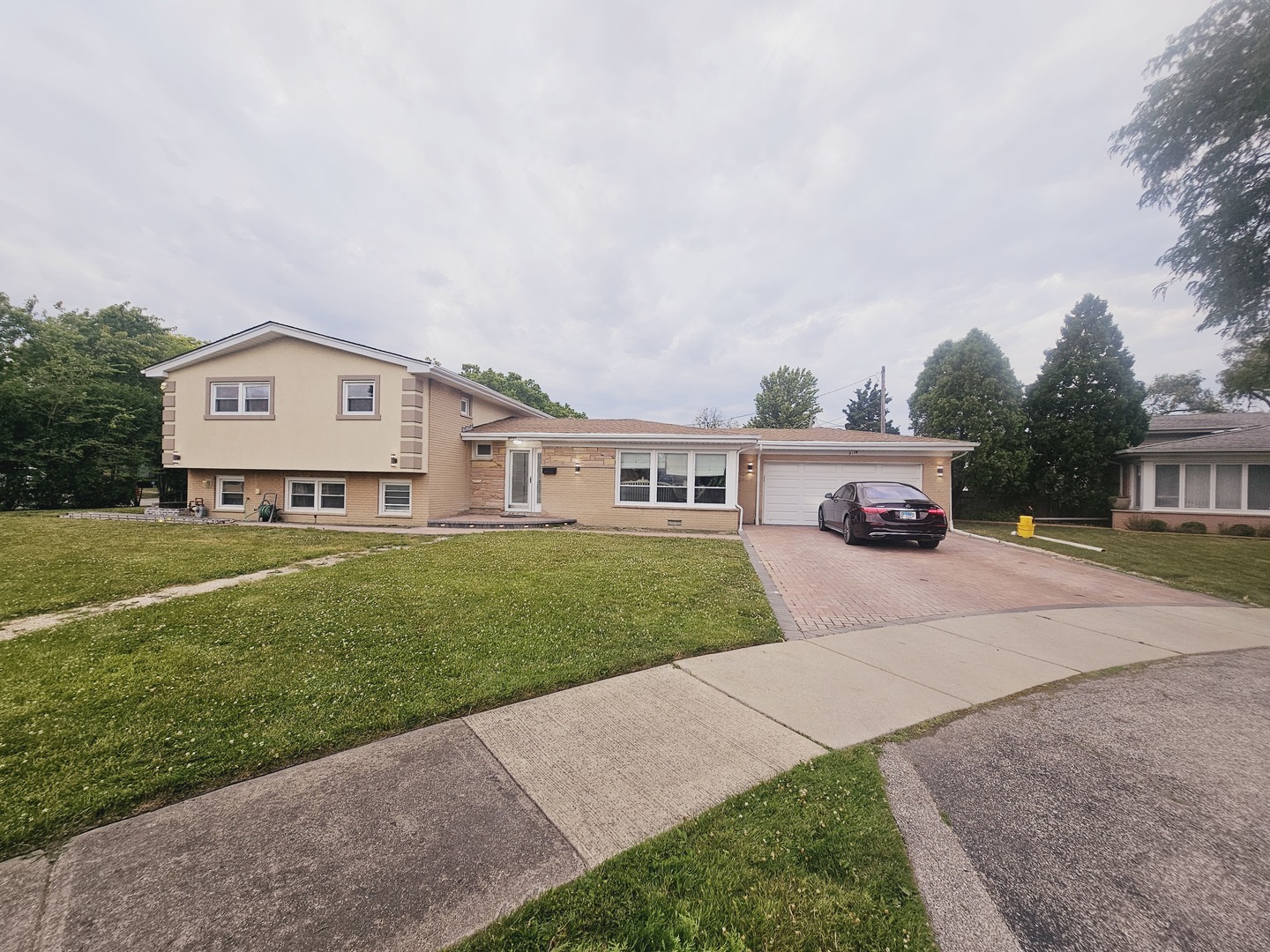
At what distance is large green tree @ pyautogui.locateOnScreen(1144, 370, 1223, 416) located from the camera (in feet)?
126

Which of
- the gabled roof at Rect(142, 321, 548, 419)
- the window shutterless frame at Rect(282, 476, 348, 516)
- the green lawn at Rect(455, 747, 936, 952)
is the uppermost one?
the gabled roof at Rect(142, 321, 548, 419)

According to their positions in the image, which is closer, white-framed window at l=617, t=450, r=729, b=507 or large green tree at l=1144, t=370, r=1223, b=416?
white-framed window at l=617, t=450, r=729, b=507

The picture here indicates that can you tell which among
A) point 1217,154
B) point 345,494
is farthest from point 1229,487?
point 345,494

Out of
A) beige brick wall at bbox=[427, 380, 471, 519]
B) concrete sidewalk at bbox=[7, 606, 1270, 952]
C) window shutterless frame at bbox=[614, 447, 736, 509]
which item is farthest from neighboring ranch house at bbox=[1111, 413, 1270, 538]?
beige brick wall at bbox=[427, 380, 471, 519]

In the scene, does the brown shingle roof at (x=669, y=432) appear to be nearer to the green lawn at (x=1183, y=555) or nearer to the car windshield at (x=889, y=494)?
the car windshield at (x=889, y=494)

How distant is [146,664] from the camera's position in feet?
12.1

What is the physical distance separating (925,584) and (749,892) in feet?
23.6

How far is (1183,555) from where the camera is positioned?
11.5 m

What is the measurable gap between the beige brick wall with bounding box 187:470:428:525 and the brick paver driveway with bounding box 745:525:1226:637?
10532mm

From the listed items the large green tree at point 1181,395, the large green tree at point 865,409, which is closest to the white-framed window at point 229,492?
the large green tree at point 865,409

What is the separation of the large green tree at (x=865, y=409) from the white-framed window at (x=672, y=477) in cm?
3305

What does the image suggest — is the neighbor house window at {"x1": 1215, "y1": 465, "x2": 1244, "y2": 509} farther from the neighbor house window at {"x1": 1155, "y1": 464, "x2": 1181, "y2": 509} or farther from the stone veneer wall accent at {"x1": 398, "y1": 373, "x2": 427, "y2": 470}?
the stone veneer wall accent at {"x1": 398, "y1": 373, "x2": 427, "y2": 470}

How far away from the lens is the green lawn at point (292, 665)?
7.90 feet

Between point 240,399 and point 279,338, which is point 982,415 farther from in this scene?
point 240,399
